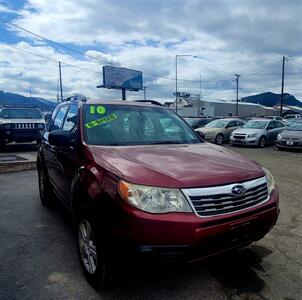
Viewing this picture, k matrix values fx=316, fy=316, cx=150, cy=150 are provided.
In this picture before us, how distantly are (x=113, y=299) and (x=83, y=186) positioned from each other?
1.05 meters

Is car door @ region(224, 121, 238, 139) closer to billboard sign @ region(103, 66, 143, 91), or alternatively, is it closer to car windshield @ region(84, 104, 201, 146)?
car windshield @ region(84, 104, 201, 146)

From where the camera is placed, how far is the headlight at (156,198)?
2447 millimetres

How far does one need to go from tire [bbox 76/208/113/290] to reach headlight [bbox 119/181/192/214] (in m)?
0.47

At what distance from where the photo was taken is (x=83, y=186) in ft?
10.0

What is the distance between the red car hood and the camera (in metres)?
2.54

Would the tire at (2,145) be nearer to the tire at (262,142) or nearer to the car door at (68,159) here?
the car door at (68,159)

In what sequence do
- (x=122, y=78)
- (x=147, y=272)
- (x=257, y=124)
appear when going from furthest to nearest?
(x=122, y=78)
(x=257, y=124)
(x=147, y=272)

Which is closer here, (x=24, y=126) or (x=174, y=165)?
(x=174, y=165)

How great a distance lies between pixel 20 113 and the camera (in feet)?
47.4

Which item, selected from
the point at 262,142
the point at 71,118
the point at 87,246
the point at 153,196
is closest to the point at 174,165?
the point at 153,196

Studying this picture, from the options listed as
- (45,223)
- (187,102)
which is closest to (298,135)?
(45,223)

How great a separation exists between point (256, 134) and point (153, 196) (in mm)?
15412

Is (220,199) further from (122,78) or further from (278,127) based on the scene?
(122,78)

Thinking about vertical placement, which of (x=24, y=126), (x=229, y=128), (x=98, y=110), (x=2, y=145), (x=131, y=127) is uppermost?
(x=98, y=110)
